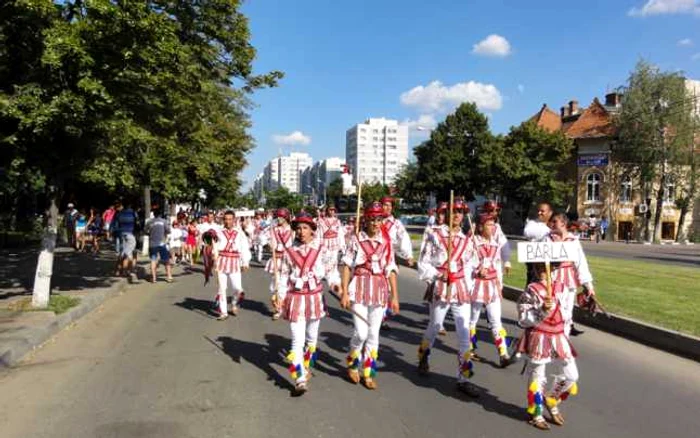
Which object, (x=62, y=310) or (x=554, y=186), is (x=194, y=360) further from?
(x=554, y=186)

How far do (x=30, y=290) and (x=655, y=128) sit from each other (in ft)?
147

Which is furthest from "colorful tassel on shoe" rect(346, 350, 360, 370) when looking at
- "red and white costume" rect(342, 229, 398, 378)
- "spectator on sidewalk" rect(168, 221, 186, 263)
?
"spectator on sidewalk" rect(168, 221, 186, 263)

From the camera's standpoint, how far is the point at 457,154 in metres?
54.1

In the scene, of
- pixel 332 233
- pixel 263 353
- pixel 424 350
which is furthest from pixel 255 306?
pixel 424 350

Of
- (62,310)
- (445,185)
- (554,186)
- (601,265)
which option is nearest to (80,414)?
(62,310)

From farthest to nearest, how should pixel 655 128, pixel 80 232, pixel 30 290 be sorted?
1. pixel 655 128
2. pixel 80 232
3. pixel 30 290

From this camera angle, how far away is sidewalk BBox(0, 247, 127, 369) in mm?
7652

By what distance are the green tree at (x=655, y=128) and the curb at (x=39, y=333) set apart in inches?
1702

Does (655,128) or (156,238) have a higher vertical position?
(655,128)

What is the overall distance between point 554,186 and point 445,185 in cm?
1013

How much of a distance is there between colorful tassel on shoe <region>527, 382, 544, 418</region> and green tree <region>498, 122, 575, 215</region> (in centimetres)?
4352

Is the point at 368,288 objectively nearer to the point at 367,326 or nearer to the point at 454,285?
the point at 367,326

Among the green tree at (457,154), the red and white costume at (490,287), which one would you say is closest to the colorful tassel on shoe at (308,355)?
the red and white costume at (490,287)

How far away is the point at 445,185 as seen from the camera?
176ft
